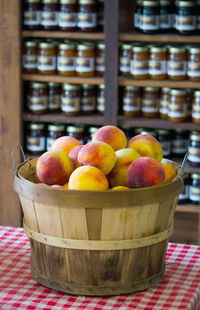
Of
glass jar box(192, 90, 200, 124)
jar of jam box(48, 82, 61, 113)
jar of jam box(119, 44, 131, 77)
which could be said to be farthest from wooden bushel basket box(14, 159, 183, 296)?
jar of jam box(48, 82, 61, 113)

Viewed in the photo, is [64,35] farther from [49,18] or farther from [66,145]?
[66,145]

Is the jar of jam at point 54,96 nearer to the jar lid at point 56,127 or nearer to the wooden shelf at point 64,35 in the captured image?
the jar lid at point 56,127

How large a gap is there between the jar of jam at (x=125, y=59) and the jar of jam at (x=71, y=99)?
241 mm

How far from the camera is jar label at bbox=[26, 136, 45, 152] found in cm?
284

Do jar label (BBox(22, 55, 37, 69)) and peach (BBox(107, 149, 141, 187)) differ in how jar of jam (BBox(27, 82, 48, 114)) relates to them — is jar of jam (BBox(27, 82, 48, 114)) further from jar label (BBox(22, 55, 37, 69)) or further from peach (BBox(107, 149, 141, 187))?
peach (BBox(107, 149, 141, 187))

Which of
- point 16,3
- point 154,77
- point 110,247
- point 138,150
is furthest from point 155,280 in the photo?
point 16,3

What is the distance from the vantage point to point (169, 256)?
1357 millimetres

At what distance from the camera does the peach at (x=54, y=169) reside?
1185 mm

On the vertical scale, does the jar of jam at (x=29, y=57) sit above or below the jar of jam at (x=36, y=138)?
above

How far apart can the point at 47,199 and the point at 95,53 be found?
69.1 inches

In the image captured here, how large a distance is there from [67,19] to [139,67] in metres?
0.42

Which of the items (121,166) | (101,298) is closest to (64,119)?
(121,166)

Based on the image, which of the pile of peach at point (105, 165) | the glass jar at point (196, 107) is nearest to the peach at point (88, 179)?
the pile of peach at point (105, 165)

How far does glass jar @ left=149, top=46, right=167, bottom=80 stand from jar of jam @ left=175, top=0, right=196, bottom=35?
0.13m
